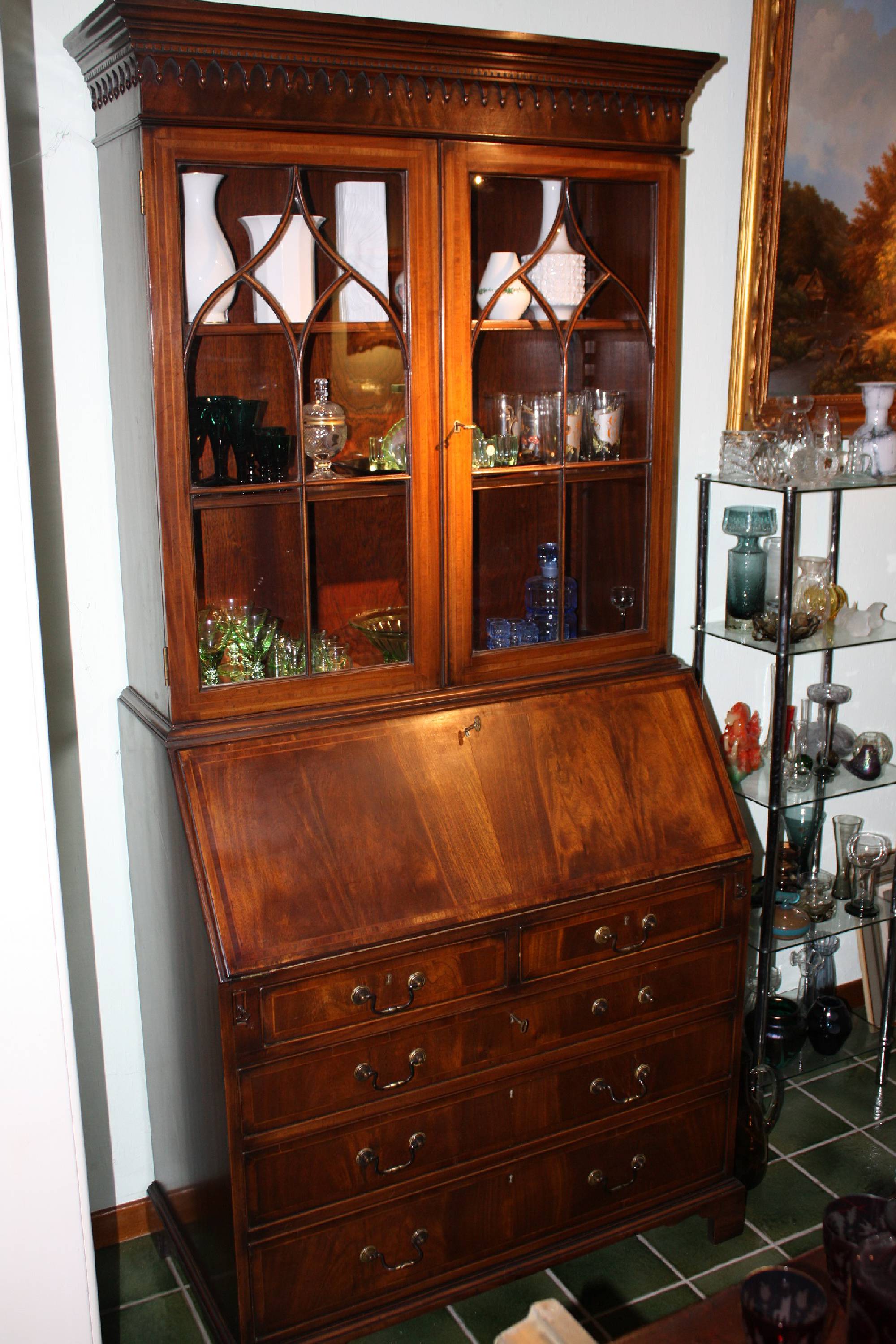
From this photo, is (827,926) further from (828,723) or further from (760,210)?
(760,210)

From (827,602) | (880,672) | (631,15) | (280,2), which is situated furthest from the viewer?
(880,672)

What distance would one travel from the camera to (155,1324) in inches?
90.0

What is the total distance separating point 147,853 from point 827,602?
63.0 inches

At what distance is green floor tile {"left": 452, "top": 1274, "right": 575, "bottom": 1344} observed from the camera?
7.41ft

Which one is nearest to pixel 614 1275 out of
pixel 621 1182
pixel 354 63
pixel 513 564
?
pixel 621 1182

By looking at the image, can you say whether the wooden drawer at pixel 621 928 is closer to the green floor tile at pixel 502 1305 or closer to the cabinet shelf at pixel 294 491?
the green floor tile at pixel 502 1305

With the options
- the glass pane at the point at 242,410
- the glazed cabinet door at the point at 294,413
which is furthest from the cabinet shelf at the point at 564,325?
the glass pane at the point at 242,410

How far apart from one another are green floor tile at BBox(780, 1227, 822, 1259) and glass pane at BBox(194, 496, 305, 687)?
5.15 ft

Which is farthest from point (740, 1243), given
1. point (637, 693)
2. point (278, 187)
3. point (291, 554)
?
point (278, 187)

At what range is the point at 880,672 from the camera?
10.5 ft

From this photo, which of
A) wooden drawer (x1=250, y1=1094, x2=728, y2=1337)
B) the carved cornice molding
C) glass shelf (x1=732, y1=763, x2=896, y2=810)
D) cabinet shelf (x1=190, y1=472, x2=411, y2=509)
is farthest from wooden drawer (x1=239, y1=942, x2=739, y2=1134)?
the carved cornice molding

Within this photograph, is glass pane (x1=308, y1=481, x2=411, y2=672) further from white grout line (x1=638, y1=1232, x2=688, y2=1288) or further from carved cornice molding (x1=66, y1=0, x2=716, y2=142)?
white grout line (x1=638, y1=1232, x2=688, y2=1288)

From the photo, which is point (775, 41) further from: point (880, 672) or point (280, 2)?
point (880, 672)

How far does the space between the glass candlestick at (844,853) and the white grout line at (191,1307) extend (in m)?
1.74
